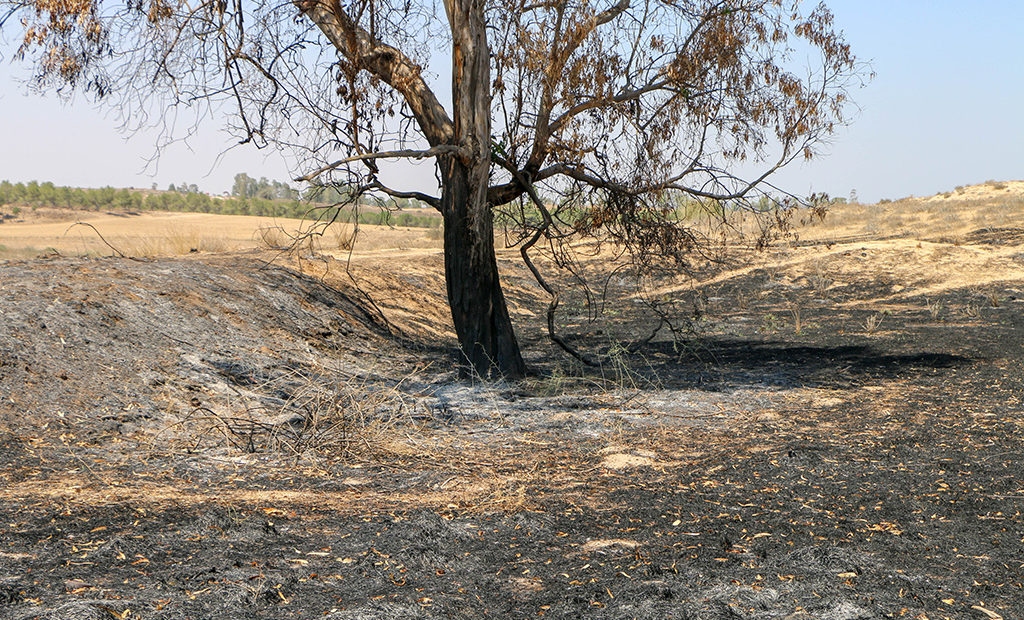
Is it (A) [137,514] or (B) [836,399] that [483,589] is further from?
(B) [836,399]

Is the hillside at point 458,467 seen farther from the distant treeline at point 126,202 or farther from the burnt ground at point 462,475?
the distant treeline at point 126,202

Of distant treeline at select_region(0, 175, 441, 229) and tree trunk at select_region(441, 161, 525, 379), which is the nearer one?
tree trunk at select_region(441, 161, 525, 379)

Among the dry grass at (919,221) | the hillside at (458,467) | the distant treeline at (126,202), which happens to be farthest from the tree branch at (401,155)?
the distant treeline at (126,202)

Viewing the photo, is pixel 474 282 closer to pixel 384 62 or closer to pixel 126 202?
pixel 384 62

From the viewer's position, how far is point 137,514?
453cm

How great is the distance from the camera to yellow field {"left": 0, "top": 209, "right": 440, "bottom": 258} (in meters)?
17.5

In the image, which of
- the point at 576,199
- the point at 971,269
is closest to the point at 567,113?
the point at 576,199

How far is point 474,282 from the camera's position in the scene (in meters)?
8.90

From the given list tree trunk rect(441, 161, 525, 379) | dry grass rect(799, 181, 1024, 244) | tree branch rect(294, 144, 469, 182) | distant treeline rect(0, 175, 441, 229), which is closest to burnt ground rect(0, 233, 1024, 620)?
tree trunk rect(441, 161, 525, 379)

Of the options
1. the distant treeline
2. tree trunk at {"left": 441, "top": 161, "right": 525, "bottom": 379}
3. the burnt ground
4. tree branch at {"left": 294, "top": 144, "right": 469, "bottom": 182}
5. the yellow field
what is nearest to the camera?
the burnt ground

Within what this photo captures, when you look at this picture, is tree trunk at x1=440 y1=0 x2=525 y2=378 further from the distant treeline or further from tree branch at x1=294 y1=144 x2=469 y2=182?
the distant treeline

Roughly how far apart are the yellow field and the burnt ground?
4.04 meters

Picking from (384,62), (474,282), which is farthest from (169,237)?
(474,282)

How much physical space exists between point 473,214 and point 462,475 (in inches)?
139
